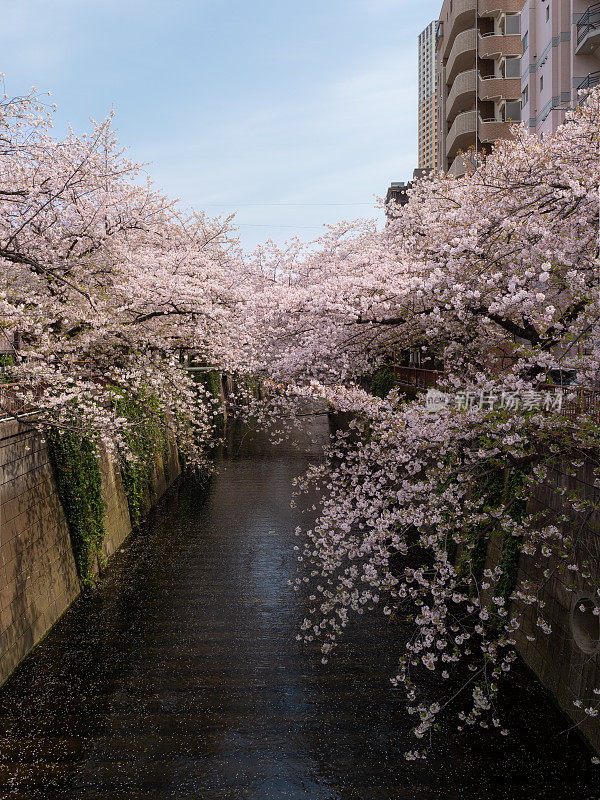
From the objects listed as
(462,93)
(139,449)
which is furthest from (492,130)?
(139,449)

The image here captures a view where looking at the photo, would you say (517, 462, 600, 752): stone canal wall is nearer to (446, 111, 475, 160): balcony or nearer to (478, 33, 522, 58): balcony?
(446, 111, 475, 160): balcony

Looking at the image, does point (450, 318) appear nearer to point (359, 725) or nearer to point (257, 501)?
point (359, 725)

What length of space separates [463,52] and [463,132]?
4752 millimetres

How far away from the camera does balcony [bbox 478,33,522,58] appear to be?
3581 centimetres

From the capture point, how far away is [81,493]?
15.3 m

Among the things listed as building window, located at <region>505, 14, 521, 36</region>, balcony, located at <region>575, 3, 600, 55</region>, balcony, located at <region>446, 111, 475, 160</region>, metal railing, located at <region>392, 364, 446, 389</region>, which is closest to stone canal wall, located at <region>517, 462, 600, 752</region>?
metal railing, located at <region>392, 364, 446, 389</region>

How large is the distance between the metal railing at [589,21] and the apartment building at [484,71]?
9.53 metres

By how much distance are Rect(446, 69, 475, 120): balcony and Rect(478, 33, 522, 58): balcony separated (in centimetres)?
132

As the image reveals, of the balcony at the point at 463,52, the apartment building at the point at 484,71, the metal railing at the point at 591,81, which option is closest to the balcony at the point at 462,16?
the apartment building at the point at 484,71

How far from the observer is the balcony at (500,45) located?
1410 inches

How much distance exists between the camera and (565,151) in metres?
10.6

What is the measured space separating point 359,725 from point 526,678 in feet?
10.9

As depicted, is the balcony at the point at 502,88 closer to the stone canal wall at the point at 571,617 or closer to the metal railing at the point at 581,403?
the stone canal wall at the point at 571,617

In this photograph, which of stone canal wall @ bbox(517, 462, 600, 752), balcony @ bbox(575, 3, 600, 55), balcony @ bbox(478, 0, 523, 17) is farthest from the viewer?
balcony @ bbox(478, 0, 523, 17)
